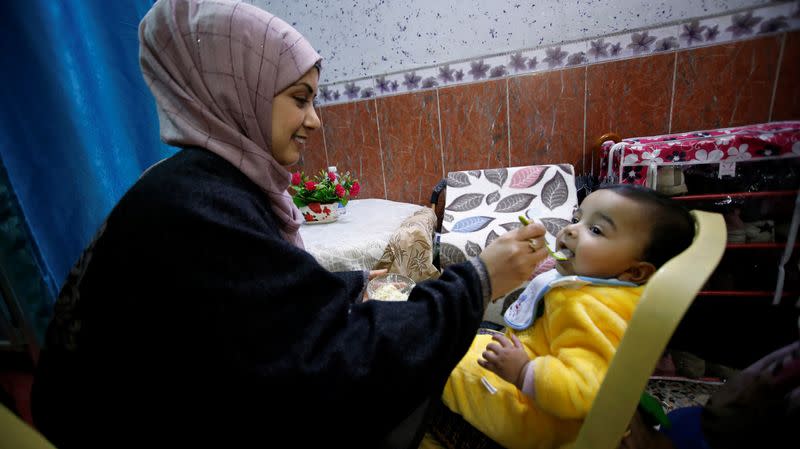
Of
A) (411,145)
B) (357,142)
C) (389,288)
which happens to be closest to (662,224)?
(389,288)

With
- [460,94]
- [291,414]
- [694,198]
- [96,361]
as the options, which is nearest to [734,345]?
[694,198]

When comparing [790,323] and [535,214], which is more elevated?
[790,323]

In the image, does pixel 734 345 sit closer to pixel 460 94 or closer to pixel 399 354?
pixel 399 354

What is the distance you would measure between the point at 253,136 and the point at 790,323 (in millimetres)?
947

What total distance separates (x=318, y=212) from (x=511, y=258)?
4.30ft

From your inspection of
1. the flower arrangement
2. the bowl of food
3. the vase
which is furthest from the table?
the bowl of food

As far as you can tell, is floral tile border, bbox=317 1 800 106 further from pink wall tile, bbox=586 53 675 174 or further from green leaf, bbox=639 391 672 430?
green leaf, bbox=639 391 672 430

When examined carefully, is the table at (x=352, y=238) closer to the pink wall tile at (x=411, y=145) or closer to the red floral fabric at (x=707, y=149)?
the pink wall tile at (x=411, y=145)

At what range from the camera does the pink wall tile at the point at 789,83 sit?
29 centimetres

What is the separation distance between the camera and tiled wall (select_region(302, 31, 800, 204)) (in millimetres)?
1691

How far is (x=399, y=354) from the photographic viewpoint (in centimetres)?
54

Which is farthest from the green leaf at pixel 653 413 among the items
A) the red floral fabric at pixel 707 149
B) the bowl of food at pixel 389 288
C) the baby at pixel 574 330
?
the bowl of food at pixel 389 288

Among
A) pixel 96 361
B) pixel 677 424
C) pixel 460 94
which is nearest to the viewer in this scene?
pixel 677 424

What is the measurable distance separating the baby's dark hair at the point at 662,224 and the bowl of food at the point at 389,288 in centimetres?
66
